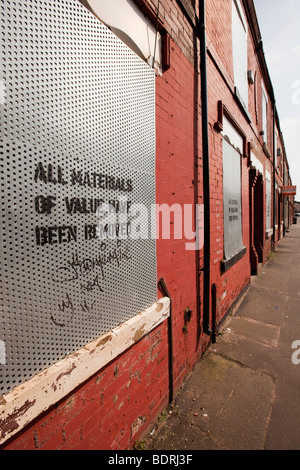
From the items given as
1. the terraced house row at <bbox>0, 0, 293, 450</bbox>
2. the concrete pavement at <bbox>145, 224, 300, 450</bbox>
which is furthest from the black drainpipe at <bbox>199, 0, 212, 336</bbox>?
the concrete pavement at <bbox>145, 224, 300, 450</bbox>

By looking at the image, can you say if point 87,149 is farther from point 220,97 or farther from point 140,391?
point 220,97

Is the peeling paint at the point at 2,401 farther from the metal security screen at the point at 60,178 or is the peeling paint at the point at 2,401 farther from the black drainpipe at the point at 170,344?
the black drainpipe at the point at 170,344

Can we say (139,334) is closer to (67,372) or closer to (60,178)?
(67,372)

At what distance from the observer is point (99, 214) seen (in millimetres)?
1457

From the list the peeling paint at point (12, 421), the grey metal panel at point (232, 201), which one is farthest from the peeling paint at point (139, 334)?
the grey metal panel at point (232, 201)

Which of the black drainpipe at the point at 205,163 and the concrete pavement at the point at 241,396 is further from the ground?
the black drainpipe at the point at 205,163

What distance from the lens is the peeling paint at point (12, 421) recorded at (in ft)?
3.09

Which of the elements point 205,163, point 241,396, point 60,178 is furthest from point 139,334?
point 205,163

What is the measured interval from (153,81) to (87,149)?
110cm

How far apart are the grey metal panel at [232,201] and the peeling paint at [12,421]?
3437 millimetres

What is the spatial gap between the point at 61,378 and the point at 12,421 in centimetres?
25
